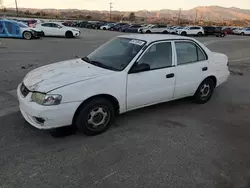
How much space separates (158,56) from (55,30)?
20.9m

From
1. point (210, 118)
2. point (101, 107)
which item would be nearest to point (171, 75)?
point (210, 118)

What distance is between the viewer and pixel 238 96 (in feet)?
20.2

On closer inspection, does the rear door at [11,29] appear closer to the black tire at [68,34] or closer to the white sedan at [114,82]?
the black tire at [68,34]

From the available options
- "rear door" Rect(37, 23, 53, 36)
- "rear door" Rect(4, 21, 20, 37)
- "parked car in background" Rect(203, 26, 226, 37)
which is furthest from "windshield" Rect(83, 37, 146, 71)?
"parked car in background" Rect(203, 26, 226, 37)

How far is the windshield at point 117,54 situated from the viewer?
4.10 metres

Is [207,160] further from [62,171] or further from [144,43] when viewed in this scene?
[144,43]

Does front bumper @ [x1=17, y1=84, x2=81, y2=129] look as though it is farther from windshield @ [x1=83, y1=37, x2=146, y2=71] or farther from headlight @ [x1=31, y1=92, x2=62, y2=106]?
windshield @ [x1=83, y1=37, x2=146, y2=71]

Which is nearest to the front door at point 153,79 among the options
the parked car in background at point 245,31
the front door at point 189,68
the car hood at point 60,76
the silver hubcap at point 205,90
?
the front door at point 189,68

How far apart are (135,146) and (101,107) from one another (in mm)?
800

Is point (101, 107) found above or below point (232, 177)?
above

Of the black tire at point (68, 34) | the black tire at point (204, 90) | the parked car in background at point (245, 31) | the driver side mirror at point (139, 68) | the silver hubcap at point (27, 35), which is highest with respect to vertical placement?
the driver side mirror at point (139, 68)

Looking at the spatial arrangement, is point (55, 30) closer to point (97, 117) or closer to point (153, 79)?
point (153, 79)

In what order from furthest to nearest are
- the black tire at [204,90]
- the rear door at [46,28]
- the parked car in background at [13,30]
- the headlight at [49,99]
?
the rear door at [46,28]
the parked car in background at [13,30]
the black tire at [204,90]
the headlight at [49,99]

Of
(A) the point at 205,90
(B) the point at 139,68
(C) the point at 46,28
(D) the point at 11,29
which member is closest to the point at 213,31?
(C) the point at 46,28
